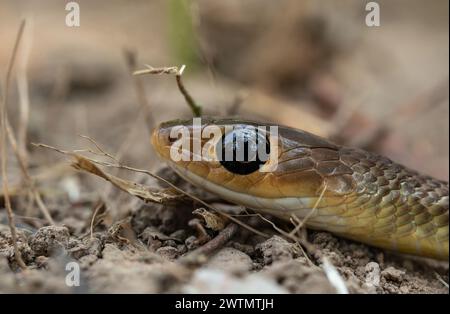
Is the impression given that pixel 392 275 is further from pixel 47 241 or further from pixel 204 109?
pixel 204 109

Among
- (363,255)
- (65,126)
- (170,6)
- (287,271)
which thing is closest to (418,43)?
(170,6)

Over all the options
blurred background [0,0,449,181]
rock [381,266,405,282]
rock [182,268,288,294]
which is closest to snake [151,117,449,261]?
rock [381,266,405,282]

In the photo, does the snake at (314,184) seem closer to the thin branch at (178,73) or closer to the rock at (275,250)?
the rock at (275,250)

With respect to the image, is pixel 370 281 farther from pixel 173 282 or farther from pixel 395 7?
pixel 395 7

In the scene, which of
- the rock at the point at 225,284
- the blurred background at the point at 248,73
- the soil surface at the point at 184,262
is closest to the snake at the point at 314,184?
the soil surface at the point at 184,262

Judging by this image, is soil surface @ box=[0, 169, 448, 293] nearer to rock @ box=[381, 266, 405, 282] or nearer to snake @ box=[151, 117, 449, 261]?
rock @ box=[381, 266, 405, 282]

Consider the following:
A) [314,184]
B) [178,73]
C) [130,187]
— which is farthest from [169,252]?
[178,73]
